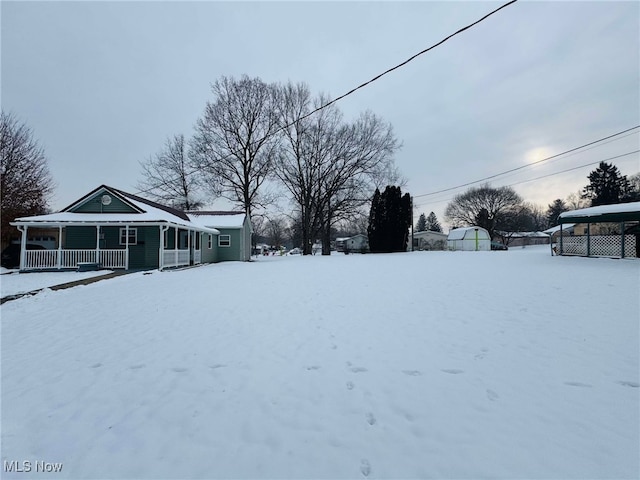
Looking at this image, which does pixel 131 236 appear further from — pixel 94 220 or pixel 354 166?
pixel 354 166

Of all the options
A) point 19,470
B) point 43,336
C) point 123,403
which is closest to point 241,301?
point 43,336

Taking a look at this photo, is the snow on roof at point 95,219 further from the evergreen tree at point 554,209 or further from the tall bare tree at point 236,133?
the evergreen tree at point 554,209

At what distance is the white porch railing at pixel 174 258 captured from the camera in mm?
14868

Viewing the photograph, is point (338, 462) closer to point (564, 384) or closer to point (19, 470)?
point (19, 470)

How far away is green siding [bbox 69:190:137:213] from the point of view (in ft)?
51.3

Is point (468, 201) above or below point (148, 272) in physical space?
above

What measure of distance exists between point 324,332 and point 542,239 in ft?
217

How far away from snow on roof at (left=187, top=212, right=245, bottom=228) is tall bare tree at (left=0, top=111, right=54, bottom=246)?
10.6 meters

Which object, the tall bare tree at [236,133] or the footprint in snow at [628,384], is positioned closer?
the footprint in snow at [628,384]

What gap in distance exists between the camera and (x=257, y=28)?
9.09 meters

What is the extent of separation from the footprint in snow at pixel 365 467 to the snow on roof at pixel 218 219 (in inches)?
836

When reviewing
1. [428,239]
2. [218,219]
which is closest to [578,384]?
[218,219]

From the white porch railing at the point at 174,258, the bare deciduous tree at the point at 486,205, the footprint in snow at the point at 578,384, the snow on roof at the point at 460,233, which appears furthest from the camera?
the bare deciduous tree at the point at 486,205

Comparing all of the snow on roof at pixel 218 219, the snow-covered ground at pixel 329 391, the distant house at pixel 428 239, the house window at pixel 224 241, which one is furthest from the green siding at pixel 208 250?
the distant house at pixel 428 239
